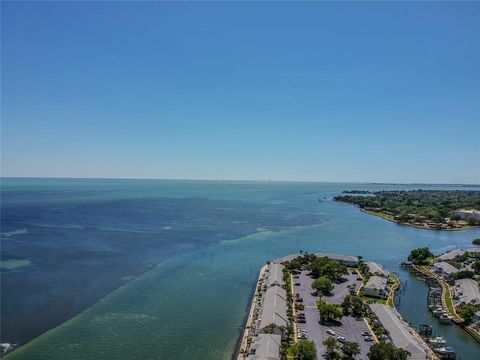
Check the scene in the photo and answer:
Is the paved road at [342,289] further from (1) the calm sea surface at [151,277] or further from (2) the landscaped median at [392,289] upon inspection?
(1) the calm sea surface at [151,277]

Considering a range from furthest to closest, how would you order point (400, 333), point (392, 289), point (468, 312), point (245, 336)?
point (392, 289) → point (468, 312) → point (245, 336) → point (400, 333)

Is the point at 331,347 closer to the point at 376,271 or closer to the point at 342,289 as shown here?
the point at 342,289

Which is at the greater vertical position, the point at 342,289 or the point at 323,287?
the point at 323,287

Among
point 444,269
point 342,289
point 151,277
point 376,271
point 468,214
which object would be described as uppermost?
point 468,214

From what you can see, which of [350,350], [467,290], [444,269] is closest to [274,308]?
[350,350]

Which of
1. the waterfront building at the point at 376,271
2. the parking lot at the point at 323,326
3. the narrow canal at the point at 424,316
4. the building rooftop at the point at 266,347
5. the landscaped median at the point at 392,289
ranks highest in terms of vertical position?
the waterfront building at the point at 376,271

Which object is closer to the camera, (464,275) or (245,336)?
(245,336)

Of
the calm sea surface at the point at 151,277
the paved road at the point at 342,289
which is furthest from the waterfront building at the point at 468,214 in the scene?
the paved road at the point at 342,289
